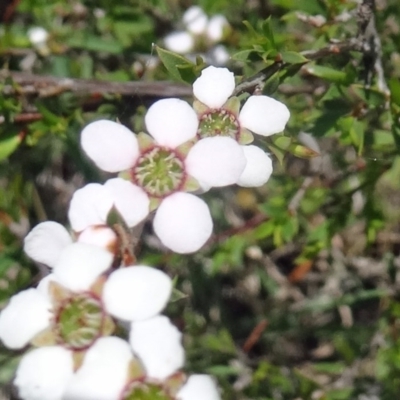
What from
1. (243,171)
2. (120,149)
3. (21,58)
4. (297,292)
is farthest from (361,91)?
(21,58)

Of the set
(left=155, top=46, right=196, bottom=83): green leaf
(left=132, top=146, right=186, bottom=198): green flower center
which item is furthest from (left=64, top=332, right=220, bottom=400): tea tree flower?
(left=155, top=46, right=196, bottom=83): green leaf

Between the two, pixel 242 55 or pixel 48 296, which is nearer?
pixel 48 296

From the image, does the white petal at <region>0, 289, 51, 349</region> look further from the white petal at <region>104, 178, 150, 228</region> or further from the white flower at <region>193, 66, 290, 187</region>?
the white flower at <region>193, 66, 290, 187</region>

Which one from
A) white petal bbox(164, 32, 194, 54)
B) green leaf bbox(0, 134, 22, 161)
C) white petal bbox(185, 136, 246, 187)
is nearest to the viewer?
white petal bbox(185, 136, 246, 187)

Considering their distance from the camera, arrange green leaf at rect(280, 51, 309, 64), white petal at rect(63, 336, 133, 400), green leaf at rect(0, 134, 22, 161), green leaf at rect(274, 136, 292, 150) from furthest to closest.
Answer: green leaf at rect(0, 134, 22, 161)
green leaf at rect(280, 51, 309, 64)
green leaf at rect(274, 136, 292, 150)
white petal at rect(63, 336, 133, 400)

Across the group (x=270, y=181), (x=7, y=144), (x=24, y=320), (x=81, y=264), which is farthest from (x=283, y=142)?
(x=270, y=181)

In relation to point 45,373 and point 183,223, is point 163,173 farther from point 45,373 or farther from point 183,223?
point 45,373
